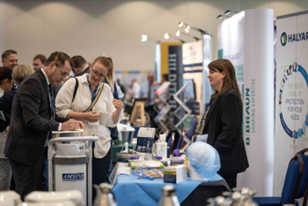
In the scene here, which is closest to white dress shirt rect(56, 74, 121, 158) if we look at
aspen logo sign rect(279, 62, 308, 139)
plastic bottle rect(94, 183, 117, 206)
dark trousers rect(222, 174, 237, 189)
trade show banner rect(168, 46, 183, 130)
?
dark trousers rect(222, 174, 237, 189)

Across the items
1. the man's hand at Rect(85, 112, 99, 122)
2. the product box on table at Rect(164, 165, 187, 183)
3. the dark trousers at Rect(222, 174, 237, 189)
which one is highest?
the man's hand at Rect(85, 112, 99, 122)

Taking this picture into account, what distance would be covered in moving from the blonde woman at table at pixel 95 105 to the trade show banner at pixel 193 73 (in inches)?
179

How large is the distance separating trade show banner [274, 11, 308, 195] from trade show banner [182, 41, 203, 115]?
11.6 feet

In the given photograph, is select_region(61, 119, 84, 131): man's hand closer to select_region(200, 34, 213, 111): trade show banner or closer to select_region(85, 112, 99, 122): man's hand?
select_region(85, 112, 99, 122): man's hand

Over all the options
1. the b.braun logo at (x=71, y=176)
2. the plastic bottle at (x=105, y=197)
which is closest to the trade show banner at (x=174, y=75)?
the b.braun logo at (x=71, y=176)

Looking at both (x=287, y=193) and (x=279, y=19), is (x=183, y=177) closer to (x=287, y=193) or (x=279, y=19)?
(x=287, y=193)

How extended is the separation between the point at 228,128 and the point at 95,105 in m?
1.07

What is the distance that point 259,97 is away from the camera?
358 cm

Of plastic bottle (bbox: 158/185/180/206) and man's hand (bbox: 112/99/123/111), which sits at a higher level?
→ man's hand (bbox: 112/99/123/111)

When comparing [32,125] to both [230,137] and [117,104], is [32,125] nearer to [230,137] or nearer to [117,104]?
[117,104]

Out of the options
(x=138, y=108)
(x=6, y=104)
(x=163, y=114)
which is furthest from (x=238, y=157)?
(x=163, y=114)

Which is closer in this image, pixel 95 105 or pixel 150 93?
pixel 95 105

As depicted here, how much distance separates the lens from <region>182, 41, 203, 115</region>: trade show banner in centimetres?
710

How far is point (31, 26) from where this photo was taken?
9.78 m
